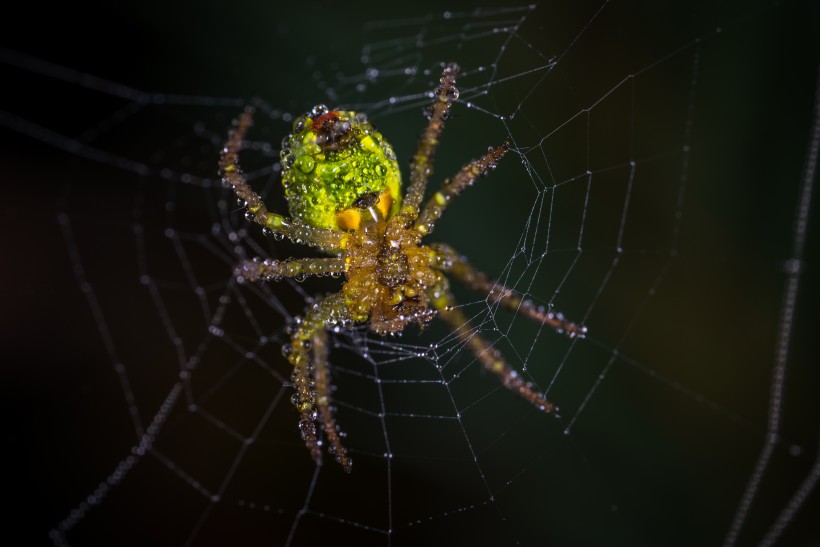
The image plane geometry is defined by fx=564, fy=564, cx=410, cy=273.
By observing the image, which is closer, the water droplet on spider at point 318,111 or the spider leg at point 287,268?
the water droplet on spider at point 318,111

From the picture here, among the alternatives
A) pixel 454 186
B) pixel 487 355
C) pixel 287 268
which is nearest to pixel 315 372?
pixel 287 268

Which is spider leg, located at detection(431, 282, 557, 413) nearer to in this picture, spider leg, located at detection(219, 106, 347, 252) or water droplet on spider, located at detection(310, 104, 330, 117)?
spider leg, located at detection(219, 106, 347, 252)

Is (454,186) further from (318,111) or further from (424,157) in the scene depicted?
(318,111)

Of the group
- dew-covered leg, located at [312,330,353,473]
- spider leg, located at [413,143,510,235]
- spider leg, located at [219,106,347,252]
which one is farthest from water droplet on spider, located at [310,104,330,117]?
dew-covered leg, located at [312,330,353,473]

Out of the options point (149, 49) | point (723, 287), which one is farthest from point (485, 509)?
point (149, 49)

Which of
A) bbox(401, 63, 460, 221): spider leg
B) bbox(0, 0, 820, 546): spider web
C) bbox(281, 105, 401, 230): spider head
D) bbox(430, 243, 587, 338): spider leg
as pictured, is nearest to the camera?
bbox(281, 105, 401, 230): spider head

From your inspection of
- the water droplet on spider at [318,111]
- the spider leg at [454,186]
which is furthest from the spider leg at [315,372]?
the water droplet on spider at [318,111]

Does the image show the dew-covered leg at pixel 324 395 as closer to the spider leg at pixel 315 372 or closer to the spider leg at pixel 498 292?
the spider leg at pixel 315 372
